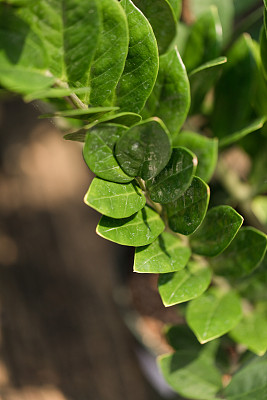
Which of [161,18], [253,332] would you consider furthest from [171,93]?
[253,332]

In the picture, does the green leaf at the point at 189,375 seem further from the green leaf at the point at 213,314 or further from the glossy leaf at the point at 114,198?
the glossy leaf at the point at 114,198

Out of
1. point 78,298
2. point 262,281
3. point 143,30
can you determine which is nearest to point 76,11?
point 143,30

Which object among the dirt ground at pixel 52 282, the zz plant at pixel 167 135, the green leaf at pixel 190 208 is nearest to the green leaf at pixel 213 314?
the zz plant at pixel 167 135

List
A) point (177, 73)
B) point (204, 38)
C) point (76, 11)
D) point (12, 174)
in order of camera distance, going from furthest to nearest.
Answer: point (12, 174) < point (204, 38) < point (177, 73) < point (76, 11)

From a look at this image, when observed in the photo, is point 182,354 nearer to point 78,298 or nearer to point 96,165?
point 96,165

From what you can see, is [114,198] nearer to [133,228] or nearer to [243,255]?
[133,228]
